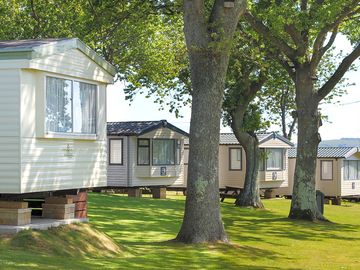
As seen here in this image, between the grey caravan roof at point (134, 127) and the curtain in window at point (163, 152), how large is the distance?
2.60 feet

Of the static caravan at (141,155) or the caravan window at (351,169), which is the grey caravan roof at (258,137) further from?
the static caravan at (141,155)

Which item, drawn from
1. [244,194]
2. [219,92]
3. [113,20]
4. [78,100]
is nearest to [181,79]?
[244,194]

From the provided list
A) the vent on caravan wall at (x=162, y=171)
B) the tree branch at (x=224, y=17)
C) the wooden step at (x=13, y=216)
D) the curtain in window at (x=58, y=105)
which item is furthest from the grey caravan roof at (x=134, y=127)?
the wooden step at (x=13, y=216)

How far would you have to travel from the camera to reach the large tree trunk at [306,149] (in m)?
25.8

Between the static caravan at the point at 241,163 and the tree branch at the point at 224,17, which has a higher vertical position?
the tree branch at the point at 224,17

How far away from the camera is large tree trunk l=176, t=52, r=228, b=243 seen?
54.8 ft

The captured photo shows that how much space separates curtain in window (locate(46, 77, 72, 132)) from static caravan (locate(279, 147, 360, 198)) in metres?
30.1

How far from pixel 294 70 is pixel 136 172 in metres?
10.9

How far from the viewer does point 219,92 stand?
55.9ft

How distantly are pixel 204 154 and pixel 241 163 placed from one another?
23889mm

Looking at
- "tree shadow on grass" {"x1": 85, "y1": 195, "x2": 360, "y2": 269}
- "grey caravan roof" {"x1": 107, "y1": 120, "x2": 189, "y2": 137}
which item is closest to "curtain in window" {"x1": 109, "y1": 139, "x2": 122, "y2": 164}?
"grey caravan roof" {"x1": 107, "y1": 120, "x2": 189, "y2": 137}

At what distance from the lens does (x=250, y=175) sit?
109 feet

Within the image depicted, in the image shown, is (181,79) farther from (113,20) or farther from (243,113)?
(113,20)

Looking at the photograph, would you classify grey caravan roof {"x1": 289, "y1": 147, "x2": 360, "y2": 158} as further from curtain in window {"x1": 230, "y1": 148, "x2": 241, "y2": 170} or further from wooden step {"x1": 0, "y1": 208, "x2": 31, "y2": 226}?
wooden step {"x1": 0, "y1": 208, "x2": 31, "y2": 226}
